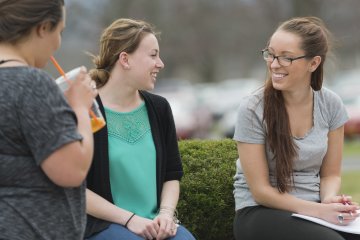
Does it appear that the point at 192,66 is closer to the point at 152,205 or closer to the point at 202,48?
the point at 202,48

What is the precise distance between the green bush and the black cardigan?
54 centimetres

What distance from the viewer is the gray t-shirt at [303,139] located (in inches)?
144

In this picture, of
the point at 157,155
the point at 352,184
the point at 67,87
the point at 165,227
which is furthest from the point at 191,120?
the point at 67,87

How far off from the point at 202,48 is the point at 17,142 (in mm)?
32416

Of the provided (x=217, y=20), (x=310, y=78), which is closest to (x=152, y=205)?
(x=310, y=78)

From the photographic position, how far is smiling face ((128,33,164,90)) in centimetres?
357

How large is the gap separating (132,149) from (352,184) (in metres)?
7.22

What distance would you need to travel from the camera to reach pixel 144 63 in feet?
11.7

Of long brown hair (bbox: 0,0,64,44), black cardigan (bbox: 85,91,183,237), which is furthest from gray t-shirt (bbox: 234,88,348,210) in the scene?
long brown hair (bbox: 0,0,64,44)

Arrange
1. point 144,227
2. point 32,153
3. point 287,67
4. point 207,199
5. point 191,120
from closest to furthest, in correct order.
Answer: point 32,153 → point 144,227 → point 287,67 → point 207,199 → point 191,120

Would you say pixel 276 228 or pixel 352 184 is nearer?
pixel 276 228

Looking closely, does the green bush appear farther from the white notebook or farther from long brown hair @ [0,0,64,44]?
long brown hair @ [0,0,64,44]

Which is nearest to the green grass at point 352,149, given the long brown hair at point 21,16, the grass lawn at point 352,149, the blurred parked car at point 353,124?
the grass lawn at point 352,149

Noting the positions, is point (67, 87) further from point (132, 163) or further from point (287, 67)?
point (287, 67)
